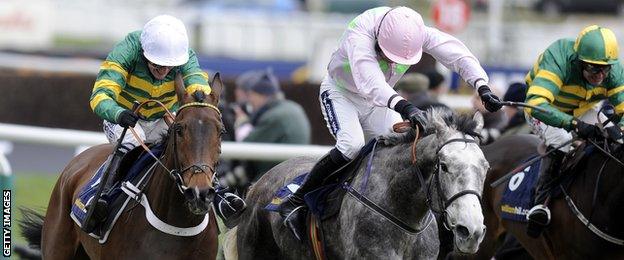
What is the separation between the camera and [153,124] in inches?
324

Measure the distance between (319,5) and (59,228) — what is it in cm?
2420

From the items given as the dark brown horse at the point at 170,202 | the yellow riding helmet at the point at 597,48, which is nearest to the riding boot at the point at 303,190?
the dark brown horse at the point at 170,202

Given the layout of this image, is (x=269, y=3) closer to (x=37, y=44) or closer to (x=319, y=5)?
(x=319, y=5)

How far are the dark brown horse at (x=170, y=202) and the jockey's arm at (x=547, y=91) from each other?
6.84ft

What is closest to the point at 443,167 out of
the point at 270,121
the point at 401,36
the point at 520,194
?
the point at 401,36

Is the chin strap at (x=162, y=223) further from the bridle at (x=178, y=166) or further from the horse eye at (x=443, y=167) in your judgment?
the horse eye at (x=443, y=167)

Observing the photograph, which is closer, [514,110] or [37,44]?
[514,110]

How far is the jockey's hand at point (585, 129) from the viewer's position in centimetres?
828

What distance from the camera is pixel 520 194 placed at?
941 cm

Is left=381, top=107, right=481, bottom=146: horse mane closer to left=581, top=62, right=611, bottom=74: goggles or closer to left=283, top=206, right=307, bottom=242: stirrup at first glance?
left=283, top=206, right=307, bottom=242: stirrup

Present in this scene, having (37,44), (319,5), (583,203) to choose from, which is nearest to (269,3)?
(319,5)

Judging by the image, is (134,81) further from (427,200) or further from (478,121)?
(478,121)

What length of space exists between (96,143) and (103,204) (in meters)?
4.35

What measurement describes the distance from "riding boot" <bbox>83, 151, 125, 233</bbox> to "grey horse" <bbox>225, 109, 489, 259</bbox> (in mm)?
1052
